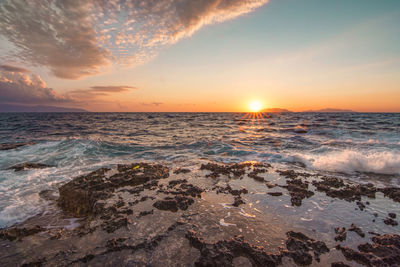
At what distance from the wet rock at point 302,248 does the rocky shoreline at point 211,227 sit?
0.07ft

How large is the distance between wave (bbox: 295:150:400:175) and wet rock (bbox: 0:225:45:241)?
11.9 metres

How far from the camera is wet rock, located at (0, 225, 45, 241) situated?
4.35 metres

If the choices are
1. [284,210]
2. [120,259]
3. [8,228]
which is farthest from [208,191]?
[8,228]

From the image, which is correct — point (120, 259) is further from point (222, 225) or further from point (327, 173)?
point (327, 173)

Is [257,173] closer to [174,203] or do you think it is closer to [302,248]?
[174,203]

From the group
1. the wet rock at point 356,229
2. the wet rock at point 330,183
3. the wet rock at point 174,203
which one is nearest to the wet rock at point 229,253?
the wet rock at point 174,203

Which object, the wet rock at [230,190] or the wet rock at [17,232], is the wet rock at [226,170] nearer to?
the wet rock at [230,190]

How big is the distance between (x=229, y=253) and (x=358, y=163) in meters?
10.5

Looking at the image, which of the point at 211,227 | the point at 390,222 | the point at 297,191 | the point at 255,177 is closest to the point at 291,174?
the point at 255,177

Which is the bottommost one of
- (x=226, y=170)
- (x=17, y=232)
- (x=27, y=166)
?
(x=27, y=166)

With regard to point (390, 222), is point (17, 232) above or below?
below

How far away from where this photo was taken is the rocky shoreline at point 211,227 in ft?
11.9

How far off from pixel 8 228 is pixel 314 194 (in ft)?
30.4

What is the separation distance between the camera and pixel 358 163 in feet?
33.2
